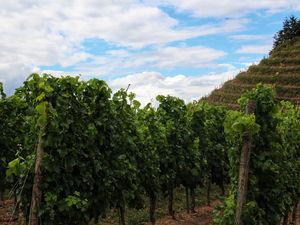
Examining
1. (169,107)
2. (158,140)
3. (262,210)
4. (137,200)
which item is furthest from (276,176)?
(169,107)

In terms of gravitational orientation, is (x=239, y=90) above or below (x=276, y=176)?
above

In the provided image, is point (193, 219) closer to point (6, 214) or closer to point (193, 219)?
point (193, 219)

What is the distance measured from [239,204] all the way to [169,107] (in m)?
6.78

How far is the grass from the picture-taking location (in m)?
13.4

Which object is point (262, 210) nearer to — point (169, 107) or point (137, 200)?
point (137, 200)

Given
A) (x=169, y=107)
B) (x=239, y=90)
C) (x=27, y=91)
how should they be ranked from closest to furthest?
(x=27, y=91), (x=169, y=107), (x=239, y=90)

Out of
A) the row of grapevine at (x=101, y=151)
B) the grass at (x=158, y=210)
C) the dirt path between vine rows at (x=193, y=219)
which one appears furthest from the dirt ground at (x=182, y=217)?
the row of grapevine at (x=101, y=151)

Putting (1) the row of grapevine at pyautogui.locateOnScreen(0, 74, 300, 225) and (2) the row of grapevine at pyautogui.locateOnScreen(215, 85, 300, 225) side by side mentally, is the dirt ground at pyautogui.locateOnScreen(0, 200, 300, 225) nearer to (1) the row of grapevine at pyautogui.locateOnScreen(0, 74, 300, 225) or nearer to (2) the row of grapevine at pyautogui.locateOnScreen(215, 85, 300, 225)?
(1) the row of grapevine at pyautogui.locateOnScreen(0, 74, 300, 225)

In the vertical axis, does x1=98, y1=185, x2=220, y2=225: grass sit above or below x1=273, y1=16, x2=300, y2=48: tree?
below

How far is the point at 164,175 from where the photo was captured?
1319cm

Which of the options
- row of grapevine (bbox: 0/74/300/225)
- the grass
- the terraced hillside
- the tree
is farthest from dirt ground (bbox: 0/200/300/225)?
the tree

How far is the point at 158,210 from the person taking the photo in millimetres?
15852

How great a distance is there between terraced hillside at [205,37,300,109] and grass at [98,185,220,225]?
104ft

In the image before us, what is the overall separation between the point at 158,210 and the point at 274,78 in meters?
43.2
